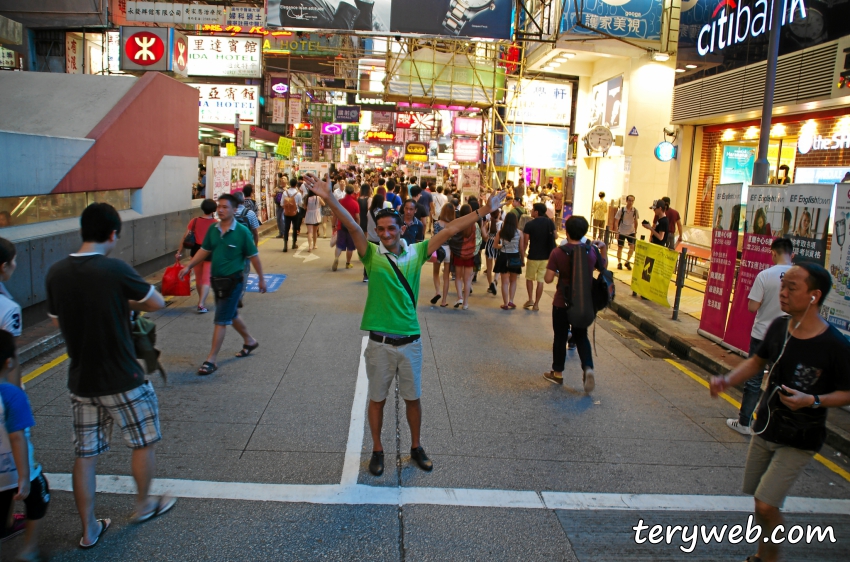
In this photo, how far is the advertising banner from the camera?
883cm

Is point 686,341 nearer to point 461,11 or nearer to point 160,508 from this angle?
point 160,508

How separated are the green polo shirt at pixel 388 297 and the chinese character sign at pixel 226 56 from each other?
90.4 feet

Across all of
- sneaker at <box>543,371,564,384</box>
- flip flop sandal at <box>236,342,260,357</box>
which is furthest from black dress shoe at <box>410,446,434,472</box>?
flip flop sandal at <box>236,342,260,357</box>

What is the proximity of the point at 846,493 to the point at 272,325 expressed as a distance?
7.05 meters

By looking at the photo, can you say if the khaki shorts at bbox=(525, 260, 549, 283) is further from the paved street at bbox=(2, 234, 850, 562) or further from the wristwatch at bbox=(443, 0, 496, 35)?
the wristwatch at bbox=(443, 0, 496, 35)

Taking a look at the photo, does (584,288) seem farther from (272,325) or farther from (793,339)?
(272,325)

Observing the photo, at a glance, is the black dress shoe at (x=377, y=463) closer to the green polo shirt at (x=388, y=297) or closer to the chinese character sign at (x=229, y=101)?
the green polo shirt at (x=388, y=297)

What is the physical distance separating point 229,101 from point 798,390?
32970 millimetres

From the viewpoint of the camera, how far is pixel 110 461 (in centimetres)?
477

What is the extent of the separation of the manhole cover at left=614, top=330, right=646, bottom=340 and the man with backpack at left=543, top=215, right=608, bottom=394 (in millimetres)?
3382

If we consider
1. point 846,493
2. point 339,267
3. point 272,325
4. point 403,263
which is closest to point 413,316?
point 403,263

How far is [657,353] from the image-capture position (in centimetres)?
918

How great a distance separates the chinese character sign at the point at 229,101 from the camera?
32625mm

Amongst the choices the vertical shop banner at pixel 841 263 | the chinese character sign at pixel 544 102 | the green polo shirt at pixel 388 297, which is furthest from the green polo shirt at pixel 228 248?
the chinese character sign at pixel 544 102
